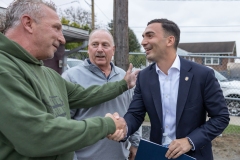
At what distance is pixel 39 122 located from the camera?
4.64ft

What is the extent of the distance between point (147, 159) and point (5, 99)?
127 cm

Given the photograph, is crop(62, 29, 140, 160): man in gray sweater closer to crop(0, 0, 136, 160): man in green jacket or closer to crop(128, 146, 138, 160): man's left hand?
crop(128, 146, 138, 160): man's left hand

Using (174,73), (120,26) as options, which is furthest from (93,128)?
(120,26)

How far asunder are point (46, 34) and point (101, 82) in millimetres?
1076

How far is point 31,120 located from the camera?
4.56ft

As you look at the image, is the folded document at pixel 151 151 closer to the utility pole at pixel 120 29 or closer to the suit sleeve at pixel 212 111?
the suit sleeve at pixel 212 111

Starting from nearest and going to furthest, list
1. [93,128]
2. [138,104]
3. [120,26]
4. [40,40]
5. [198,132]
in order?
[93,128] → [40,40] → [198,132] → [138,104] → [120,26]

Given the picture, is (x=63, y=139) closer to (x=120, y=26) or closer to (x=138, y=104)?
(x=138, y=104)

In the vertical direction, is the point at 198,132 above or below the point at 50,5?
below

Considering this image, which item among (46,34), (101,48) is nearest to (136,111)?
(101,48)

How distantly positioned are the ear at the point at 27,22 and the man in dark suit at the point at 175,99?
106 centimetres

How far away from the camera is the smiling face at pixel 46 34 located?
1.76 meters

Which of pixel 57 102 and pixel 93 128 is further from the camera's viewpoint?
pixel 57 102

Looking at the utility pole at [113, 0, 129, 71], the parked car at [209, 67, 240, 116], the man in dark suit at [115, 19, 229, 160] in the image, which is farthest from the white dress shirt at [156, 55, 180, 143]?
the parked car at [209, 67, 240, 116]
